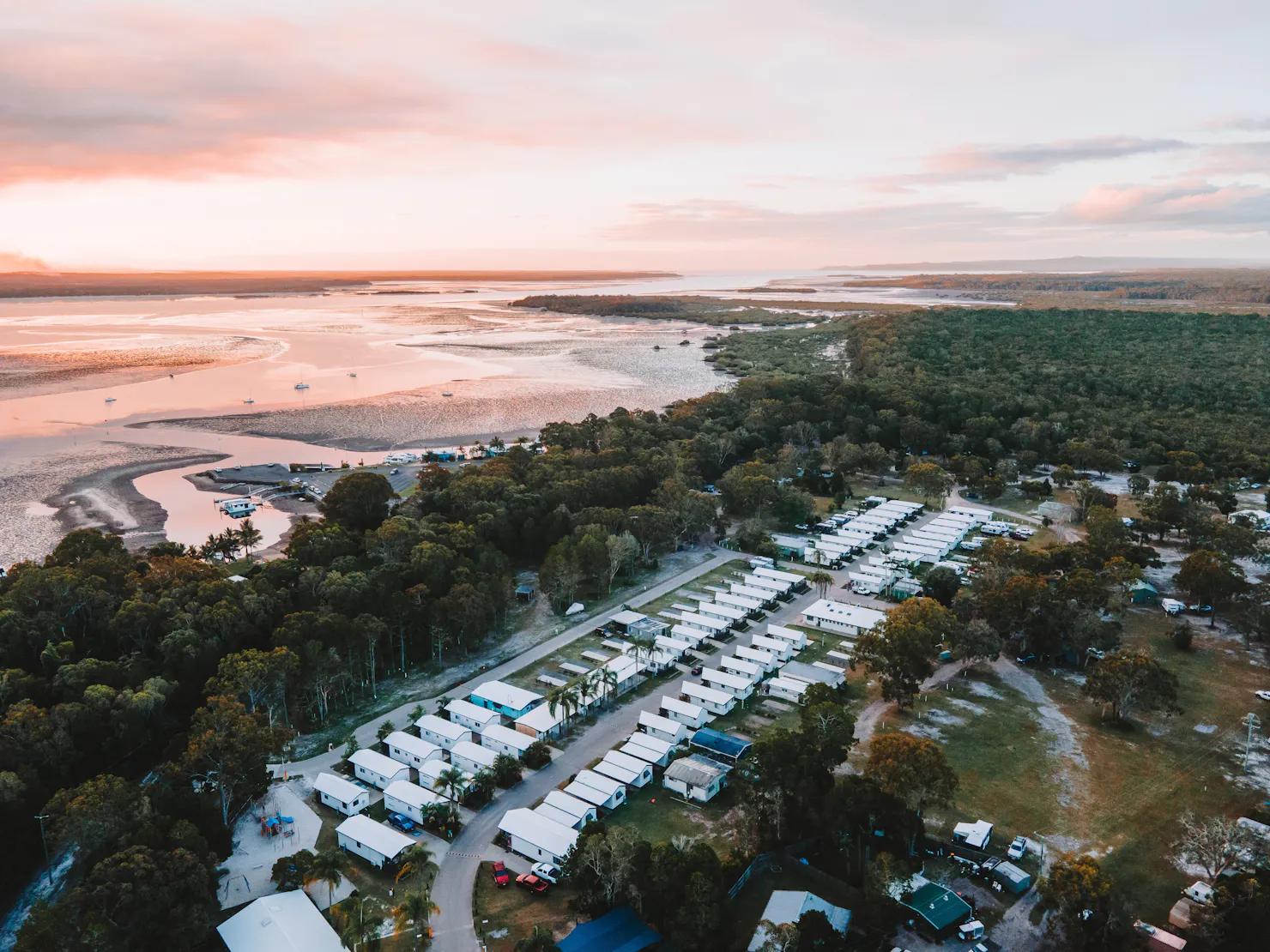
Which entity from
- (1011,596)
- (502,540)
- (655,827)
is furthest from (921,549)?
(655,827)

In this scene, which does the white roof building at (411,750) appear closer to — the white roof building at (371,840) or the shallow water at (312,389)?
the white roof building at (371,840)

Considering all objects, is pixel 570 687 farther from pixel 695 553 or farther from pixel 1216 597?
pixel 1216 597

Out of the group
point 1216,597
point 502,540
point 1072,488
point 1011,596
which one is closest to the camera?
point 1011,596

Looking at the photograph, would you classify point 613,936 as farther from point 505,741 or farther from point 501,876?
point 505,741

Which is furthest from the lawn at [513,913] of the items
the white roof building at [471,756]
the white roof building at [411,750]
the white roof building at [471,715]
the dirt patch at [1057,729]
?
the dirt patch at [1057,729]

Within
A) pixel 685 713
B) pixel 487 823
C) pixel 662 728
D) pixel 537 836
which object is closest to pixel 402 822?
pixel 487 823
